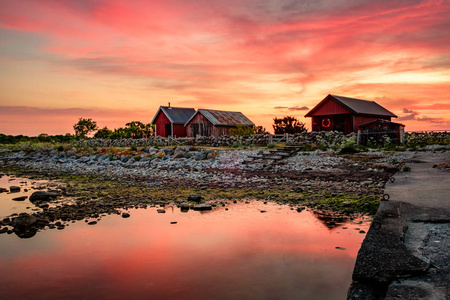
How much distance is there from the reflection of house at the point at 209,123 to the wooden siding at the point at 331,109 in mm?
10989

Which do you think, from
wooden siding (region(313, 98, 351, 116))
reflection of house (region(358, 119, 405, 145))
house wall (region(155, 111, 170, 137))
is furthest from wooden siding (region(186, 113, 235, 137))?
reflection of house (region(358, 119, 405, 145))

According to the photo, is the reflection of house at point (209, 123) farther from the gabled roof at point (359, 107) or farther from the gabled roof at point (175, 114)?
the gabled roof at point (359, 107)

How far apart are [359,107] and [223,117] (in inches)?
628

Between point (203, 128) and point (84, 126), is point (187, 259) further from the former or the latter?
point (84, 126)

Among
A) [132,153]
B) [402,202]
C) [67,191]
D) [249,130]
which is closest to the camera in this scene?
[402,202]

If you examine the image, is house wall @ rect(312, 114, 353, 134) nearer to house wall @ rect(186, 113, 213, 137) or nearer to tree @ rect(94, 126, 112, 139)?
house wall @ rect(186, 113, 213, 137)

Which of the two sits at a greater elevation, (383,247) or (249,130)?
(249,130)

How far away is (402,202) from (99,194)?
824cm

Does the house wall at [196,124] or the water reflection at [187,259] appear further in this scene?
the house wall at [196,124]

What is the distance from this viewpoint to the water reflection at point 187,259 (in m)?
4.26

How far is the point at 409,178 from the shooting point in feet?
32.2

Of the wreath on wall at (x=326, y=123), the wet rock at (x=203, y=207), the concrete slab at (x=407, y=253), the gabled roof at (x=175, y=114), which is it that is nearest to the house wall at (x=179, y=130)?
the gabled roof at (x=175, y=114)

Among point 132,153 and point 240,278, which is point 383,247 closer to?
point 240,278

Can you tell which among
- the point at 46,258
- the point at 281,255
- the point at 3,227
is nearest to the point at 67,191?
the point at 3,227
